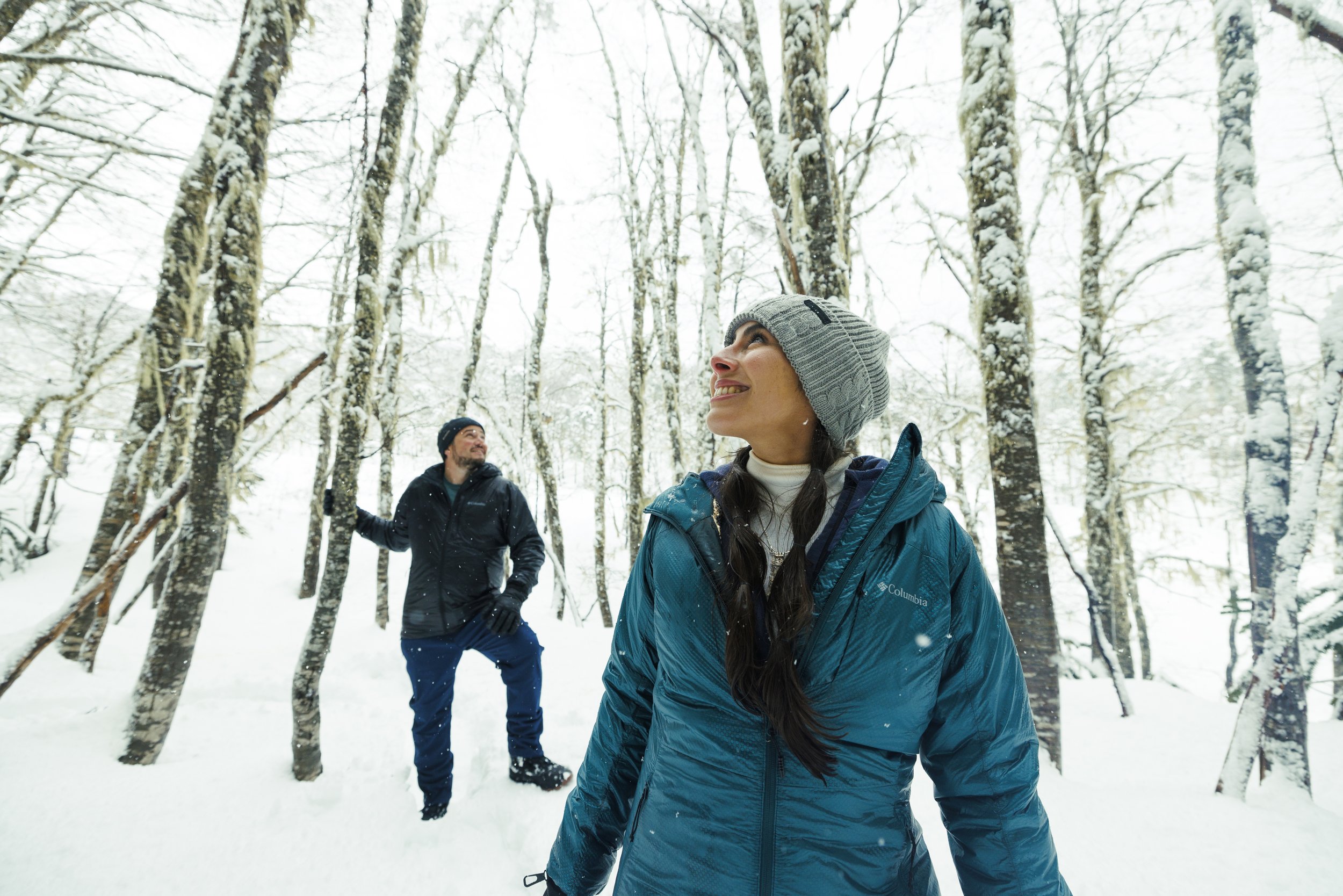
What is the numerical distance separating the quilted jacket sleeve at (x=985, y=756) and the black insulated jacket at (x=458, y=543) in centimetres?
266

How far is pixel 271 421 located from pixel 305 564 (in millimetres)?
6105

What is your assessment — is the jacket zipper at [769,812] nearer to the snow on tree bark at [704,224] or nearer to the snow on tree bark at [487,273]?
the snow on tree bark at [704,224]

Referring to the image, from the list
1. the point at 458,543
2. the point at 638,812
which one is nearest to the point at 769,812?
the point at 638,812

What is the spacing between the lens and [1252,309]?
453 centimetres

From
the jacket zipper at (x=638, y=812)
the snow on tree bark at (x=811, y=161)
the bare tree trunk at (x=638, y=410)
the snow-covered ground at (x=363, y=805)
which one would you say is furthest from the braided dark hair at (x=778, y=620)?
the bare tree trunk at (x=638, y=410)

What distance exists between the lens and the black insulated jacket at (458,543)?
10.9ft

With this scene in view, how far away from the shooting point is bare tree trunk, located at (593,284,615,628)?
1209 centimetres

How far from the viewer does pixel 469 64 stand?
749cm

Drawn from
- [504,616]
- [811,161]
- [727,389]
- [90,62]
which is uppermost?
[90,62]

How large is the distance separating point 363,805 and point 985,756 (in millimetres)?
3685

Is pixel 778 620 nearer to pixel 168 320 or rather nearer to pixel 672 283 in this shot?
pixel 168 320

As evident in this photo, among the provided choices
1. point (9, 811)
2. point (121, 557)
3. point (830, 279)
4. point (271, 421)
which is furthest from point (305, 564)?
point (830, 279)

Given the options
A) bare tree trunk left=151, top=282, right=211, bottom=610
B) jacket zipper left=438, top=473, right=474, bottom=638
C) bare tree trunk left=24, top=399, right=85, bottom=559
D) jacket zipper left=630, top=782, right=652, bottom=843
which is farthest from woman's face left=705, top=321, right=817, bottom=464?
bare tree trunk left=24, top=399, right=85, bottom=559

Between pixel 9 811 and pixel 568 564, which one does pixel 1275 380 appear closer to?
pixel 9 811
